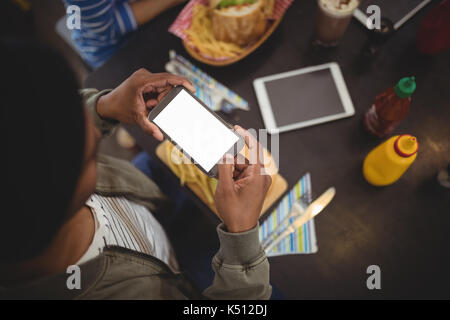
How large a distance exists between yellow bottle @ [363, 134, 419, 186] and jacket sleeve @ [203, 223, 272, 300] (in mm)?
380

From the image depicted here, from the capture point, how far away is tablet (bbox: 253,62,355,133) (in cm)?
87

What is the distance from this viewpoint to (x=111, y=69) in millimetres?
955

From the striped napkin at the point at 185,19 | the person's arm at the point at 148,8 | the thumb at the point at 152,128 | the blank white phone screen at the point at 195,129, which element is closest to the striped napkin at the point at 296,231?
the blank white phone screen at the point at 195,129

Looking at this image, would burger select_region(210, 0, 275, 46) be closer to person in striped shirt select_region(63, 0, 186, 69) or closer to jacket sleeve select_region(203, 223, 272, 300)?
person in striped shirt select_region(63, 0, 186, 69)

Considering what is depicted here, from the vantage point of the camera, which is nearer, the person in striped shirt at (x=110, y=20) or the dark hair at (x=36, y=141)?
the dark hair at (x=36, y=141)

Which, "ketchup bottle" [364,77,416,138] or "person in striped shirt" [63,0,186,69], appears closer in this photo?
"ketchup bottle" [364,77,416,138]

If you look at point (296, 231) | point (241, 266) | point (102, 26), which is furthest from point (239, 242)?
point (102, 26)

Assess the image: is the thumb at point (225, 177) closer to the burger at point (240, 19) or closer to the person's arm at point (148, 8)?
the burger at point (240, 19)

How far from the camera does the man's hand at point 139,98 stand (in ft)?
2.36

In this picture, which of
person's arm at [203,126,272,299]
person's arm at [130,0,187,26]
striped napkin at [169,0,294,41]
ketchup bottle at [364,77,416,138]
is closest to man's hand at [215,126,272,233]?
person's arm at [203,126,272,299]

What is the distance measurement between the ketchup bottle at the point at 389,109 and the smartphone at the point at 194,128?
39 cm

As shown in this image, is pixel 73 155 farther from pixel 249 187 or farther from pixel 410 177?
pixel 410 177

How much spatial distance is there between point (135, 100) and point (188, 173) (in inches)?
9.5

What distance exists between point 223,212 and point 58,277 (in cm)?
32
